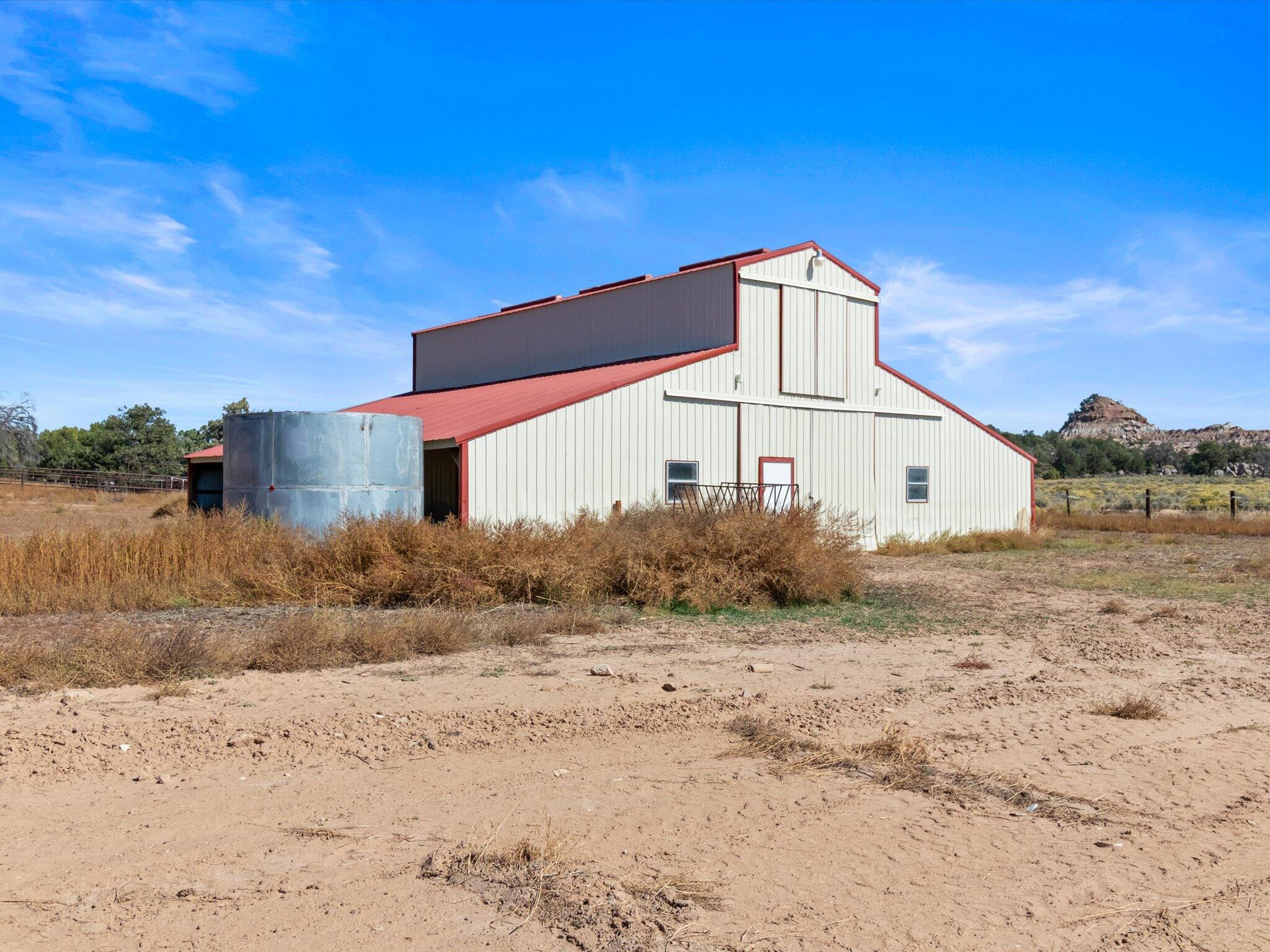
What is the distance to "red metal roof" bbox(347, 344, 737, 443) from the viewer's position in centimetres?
2059

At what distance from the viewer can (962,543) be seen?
27516 mm

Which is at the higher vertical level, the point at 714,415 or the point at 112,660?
the point at 714,415

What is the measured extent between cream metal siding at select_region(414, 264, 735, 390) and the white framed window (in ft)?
10.6

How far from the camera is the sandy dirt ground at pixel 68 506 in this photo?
32.3 m

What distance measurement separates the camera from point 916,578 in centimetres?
1914

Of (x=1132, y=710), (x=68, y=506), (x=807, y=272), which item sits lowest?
(x=1132, y=710)

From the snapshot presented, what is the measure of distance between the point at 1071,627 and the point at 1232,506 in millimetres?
27638

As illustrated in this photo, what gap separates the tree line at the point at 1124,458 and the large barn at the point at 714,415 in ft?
216

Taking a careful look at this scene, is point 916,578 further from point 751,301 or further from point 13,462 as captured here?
point 13,462

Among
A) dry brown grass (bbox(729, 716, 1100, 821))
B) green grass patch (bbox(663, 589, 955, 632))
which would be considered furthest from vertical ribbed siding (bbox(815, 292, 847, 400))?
dry brown grass (bbox(729, 716, 1100, 821))

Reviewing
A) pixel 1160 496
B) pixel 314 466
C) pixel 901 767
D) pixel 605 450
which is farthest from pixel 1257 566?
pixel 1160 496

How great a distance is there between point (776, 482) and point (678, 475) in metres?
2.96

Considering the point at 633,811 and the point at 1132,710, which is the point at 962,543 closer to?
the point at 1132,710

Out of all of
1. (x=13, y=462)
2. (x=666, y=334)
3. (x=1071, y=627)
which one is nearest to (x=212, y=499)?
(x=666, y=334)
